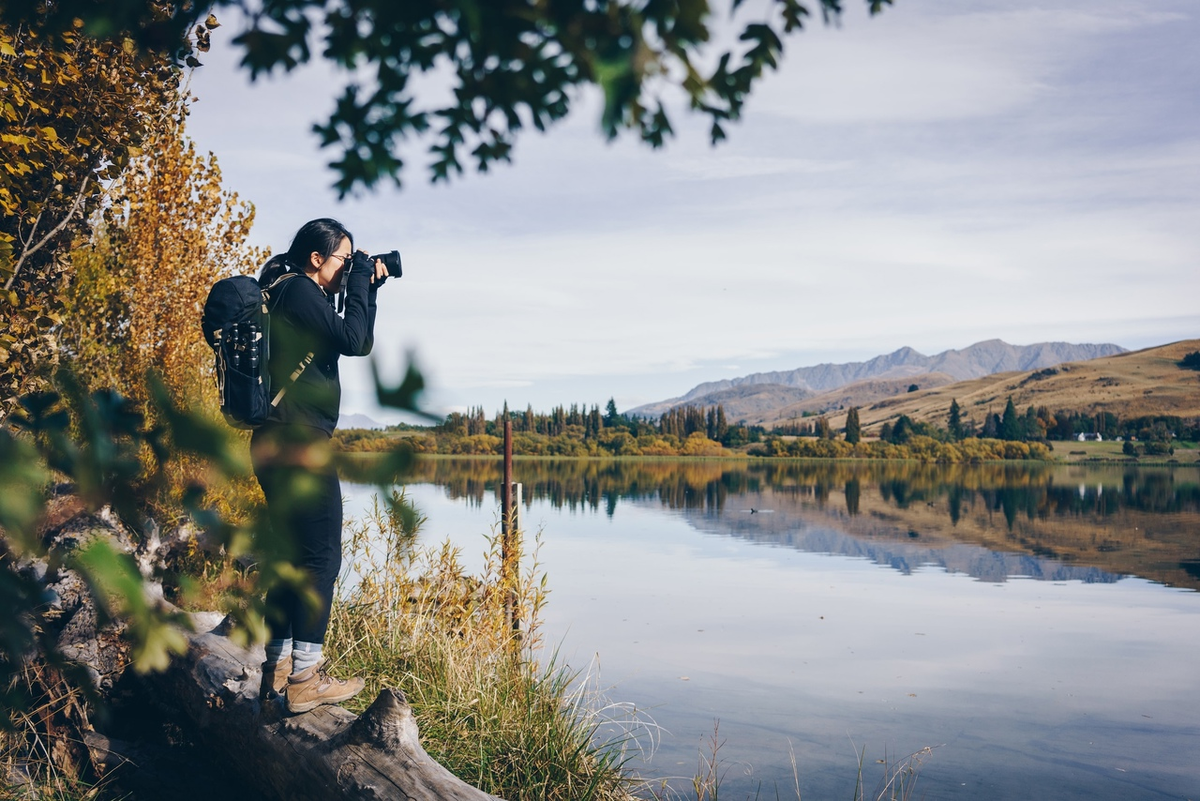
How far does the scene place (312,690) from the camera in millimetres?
4316

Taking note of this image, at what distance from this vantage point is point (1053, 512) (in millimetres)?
38312

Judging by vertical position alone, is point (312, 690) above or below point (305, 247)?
below

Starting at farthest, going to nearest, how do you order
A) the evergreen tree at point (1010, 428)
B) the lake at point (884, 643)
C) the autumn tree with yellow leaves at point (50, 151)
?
the evergreen tree at point (1010, 428) < the lake at point (884, 643) < the autumn tree with yellow leaves at point (50, 151)

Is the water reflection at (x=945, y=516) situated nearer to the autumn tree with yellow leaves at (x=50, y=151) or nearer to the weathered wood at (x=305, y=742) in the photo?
the weathered wood at (x=305, y=742)

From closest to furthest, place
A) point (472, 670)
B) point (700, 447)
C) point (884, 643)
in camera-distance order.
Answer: point (472, 670)
point (884, 643)
point (700, 447)

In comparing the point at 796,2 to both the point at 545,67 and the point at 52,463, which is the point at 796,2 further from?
the point at 52,463

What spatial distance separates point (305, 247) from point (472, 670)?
10.6 feet

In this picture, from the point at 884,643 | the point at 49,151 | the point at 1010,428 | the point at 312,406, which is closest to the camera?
the point at 312,406

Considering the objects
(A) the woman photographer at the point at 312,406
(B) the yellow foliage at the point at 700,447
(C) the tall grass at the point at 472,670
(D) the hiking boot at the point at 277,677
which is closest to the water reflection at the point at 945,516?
(C) the tall grass at the point at 472,670

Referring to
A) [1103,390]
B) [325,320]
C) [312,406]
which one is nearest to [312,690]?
[312,406]

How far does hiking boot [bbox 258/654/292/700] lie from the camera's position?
14.5ft

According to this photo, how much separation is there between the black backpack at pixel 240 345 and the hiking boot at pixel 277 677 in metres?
1.45

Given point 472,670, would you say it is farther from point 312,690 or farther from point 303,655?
point 303,655

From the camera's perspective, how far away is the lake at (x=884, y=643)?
339 inches
